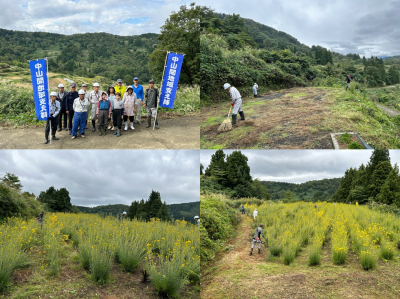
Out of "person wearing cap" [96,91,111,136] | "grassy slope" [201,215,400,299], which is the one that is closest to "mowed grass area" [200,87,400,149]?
"grassy slope" [201,215,400,299]

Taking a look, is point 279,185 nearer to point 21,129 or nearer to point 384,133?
point 384,133

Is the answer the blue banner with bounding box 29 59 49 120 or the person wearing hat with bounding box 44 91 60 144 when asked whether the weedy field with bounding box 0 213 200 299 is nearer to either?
the person wearing hat with bounding box 44 91 60 144

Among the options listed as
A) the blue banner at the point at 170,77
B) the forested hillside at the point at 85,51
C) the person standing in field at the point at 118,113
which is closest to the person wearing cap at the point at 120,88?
the person standing in field at the point at 118,113

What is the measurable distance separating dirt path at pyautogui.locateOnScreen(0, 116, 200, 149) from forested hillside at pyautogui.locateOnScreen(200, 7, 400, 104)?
400cm

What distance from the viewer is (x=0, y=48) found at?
4447cm

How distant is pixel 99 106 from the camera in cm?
870

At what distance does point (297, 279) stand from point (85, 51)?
56249 mm

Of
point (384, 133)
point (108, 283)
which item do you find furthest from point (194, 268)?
point (384, 133)

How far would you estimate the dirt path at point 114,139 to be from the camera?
8039 mm

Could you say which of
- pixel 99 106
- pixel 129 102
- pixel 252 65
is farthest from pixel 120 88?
pixel 252 65

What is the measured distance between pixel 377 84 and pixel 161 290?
21.6 m

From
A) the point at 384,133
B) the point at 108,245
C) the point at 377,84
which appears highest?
the point at 377,84

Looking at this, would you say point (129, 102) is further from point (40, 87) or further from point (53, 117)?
point (40, 87)

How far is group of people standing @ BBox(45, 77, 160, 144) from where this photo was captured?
8484mm
